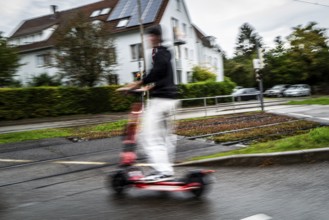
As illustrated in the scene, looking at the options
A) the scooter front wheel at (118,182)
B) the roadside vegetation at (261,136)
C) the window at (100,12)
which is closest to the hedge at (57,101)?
the roadside vegetation at (261,136)

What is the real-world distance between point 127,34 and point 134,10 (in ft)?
8.92

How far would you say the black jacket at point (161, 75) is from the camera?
4.02 m

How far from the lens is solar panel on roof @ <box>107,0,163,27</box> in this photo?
35.8 meters

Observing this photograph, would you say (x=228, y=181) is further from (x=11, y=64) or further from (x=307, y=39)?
(x=307, y=39)

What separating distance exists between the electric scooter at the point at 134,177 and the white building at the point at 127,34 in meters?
29.0

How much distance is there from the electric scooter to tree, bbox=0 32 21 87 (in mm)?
22845

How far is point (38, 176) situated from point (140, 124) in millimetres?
2294

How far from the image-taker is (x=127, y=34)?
37.3 meters

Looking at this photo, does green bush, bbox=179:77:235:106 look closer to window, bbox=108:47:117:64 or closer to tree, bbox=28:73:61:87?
window, bbox=108:47:117:64

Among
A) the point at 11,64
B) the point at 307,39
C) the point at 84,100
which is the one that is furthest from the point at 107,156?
the point at 307,39

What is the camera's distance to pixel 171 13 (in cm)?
3803

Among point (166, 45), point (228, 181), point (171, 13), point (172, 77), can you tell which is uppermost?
point (171, 13)

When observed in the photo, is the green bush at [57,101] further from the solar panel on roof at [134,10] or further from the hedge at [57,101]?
the solar panel on roof at [134,10]

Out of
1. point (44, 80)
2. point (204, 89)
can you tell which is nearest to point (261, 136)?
point (204, 89)
